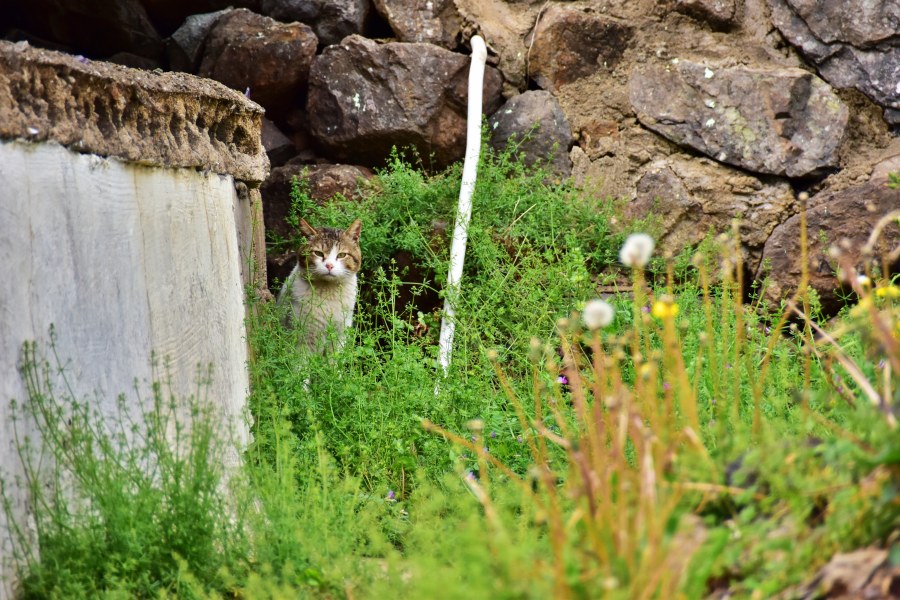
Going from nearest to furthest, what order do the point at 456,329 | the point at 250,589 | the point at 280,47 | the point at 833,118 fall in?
1. the point at 250,589
2. the point at 456,329
3. the point at 833,118
4. the point at 280,47

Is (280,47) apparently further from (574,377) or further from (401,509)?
(574,377)

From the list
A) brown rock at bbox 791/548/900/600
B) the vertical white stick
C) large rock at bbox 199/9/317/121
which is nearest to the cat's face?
the vertical white stick

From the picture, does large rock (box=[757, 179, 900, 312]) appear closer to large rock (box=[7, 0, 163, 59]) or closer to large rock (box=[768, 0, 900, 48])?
large rock (box=[768, 0, 900, 48])

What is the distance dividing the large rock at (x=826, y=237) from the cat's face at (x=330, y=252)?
7.30 feet

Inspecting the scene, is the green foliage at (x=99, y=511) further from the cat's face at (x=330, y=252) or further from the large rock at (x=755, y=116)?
the large rock at (x=755, y=116)

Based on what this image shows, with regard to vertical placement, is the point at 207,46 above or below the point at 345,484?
above

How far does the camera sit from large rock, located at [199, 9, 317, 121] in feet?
19.6

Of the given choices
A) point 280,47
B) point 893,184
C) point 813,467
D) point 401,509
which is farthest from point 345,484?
point 280,47

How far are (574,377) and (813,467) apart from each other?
0.50 meters

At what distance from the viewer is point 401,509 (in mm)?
3727

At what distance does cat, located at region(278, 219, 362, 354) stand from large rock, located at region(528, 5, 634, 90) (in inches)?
67.2

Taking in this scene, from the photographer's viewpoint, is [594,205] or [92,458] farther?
[594,205]

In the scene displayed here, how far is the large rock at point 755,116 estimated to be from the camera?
5.56 metres

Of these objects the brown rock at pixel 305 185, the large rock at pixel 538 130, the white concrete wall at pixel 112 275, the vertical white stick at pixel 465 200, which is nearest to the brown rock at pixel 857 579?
the white concrete wall at pixel 112 275
